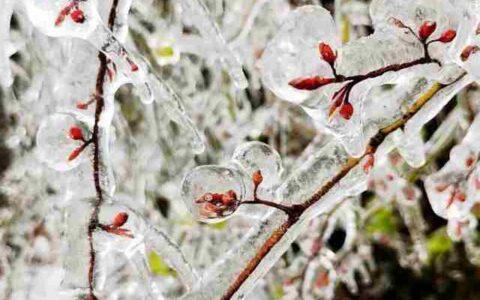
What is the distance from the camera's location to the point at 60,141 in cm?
62

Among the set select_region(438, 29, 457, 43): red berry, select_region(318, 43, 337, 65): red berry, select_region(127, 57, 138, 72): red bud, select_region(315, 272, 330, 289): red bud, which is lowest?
select_region(315, 272, 330, 289): red bud

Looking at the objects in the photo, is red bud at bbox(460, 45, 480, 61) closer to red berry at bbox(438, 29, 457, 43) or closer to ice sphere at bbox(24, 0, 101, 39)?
red berry at bbox(438, 29, 457, 43)

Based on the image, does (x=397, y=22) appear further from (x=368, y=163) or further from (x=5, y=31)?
(x=5, y=31)

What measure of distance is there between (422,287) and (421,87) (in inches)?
93.3

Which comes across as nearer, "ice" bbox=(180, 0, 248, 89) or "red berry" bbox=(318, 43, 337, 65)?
"red berry" bbox=(318, 43, 337, 65)

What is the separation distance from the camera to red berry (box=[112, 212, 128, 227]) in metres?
0.62

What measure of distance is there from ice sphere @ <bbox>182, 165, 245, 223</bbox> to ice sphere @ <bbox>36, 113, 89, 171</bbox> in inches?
3.9

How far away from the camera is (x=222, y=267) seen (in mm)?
623

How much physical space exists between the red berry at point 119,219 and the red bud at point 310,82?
0.68 ft

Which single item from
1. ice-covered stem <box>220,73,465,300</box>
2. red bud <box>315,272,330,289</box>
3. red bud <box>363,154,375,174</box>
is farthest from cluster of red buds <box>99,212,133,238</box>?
red bud <box>315,272,330,289</box>

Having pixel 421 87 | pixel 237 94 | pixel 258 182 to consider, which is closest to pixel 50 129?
pixel 258 182

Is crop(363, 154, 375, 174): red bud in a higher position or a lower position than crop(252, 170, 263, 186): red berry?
higher

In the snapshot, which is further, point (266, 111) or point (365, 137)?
point (266, 111)

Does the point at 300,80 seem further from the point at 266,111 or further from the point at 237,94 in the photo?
the point at 237,94
